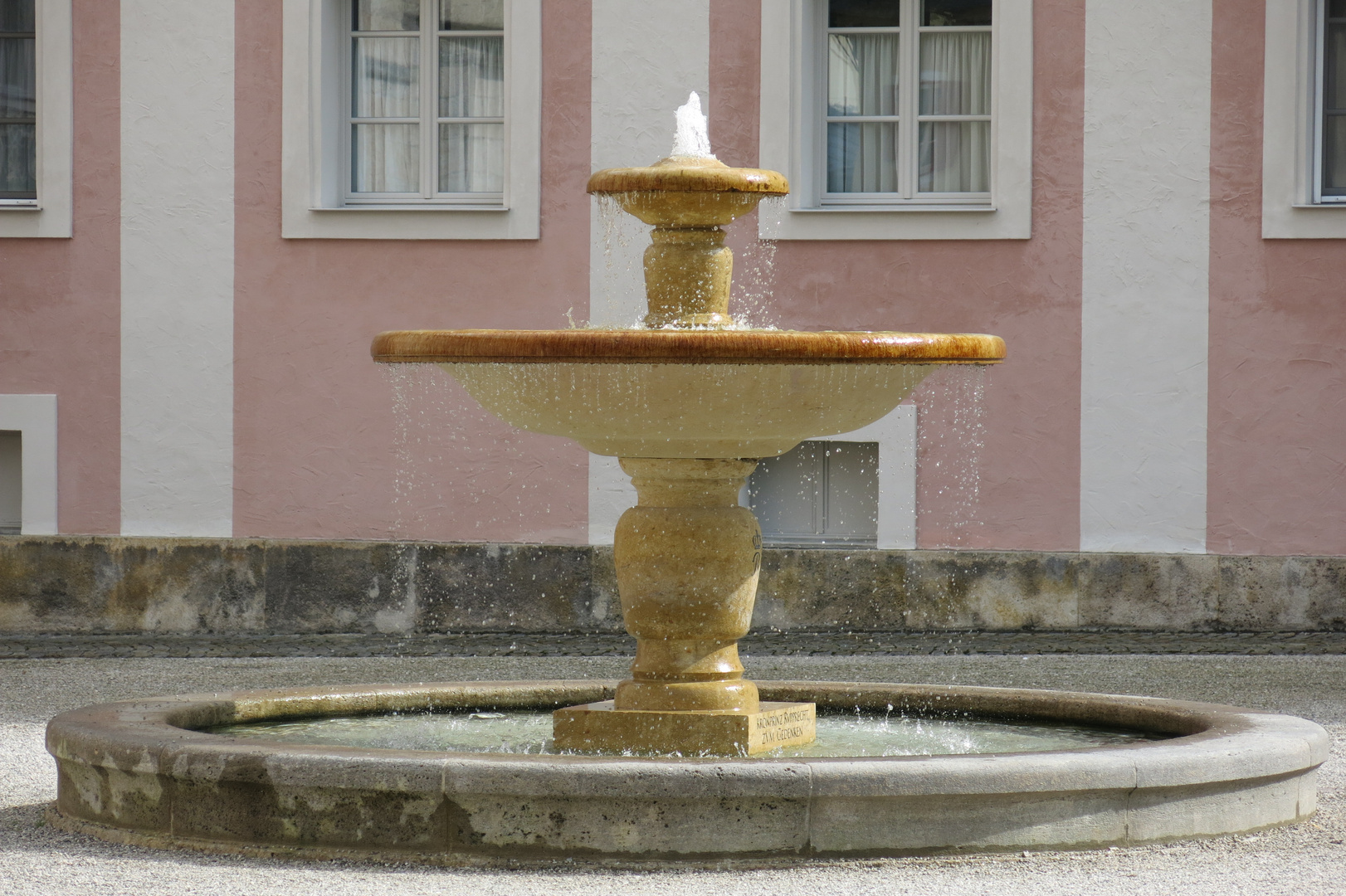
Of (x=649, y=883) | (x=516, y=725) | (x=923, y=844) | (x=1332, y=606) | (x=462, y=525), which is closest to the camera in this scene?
(x=649, y=883)

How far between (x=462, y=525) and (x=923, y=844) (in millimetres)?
8184

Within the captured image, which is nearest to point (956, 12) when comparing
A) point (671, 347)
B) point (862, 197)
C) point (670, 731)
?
point (862, 197)

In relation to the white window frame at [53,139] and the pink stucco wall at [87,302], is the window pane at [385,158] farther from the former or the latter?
the white window frame at [53,139]

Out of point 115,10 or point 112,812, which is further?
point 115,10

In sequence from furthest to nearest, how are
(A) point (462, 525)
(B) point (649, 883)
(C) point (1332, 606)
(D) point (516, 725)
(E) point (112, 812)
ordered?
(A) point (462, 525) → (C) point (1332, 606) → (D) point (516, 725) → (E) point (112, 812) → (B) point (649, 883)

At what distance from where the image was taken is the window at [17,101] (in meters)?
13.6

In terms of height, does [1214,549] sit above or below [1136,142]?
below

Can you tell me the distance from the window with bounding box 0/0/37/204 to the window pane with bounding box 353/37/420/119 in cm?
223

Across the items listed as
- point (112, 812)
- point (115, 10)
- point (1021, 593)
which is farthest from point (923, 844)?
point (115, 10)

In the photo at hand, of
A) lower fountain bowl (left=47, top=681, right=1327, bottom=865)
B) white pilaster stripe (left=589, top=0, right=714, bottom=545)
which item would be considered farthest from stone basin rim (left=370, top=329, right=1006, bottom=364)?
white pilaster stripe (left=589, top=0, right=714, bottom=545)

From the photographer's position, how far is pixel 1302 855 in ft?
17.2

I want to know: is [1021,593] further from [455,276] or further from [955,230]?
[455,276]

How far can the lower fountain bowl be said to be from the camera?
4.96 m

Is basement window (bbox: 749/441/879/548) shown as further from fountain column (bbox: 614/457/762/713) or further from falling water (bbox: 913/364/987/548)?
fountain column (bbox: 614/457/762/713)
